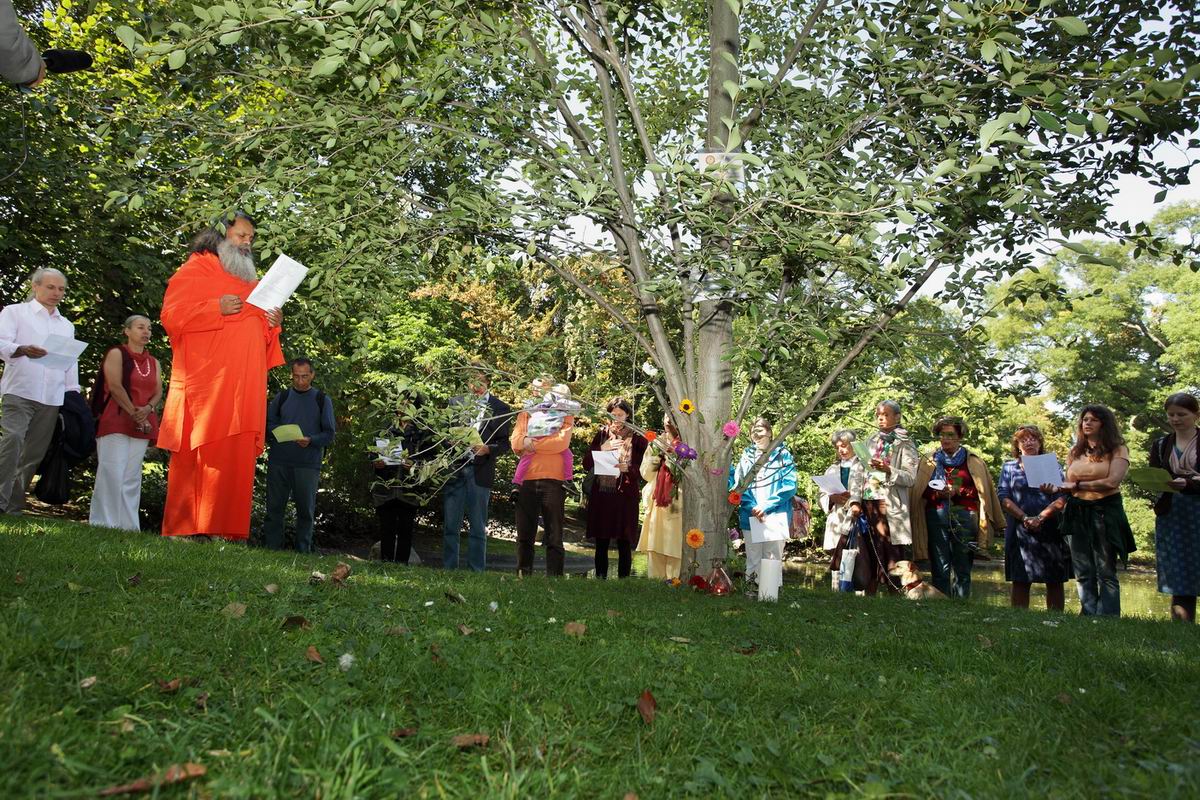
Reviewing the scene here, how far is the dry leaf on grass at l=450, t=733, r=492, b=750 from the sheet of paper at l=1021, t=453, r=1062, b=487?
7847mm

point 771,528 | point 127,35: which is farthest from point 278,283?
point 771,528

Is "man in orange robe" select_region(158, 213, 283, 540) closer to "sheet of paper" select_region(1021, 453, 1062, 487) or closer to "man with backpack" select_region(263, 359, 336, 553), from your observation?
"man with backpack" select_region(263, 359, 336, 553)

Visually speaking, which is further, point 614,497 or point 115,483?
point 614,497

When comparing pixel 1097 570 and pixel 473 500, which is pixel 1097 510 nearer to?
pixel 1097 570

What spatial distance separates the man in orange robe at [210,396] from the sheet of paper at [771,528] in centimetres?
534

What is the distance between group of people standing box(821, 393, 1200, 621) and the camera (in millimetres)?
7840

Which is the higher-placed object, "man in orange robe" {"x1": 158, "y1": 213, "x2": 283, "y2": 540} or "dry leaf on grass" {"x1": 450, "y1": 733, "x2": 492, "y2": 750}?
"man in orange robe" {"x1": 158, "y1": 213, "x2": 283, "y2": 540}

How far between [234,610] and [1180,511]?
24.8ft

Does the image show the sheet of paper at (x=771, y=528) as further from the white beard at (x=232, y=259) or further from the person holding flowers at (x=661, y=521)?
the white beard at (x=232, y=259)

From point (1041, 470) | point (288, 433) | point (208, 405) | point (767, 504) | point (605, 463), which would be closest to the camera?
point (208, 405)

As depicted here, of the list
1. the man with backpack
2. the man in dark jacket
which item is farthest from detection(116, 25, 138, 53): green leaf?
the man in dark jacket

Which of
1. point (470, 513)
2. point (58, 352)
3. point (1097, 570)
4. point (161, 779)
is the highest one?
point (58, 352)

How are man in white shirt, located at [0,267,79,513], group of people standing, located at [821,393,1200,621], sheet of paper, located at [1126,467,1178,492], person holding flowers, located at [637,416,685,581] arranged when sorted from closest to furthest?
sheet of paper, located at [1126,467,1178,492] < man in white shirt, located at [0,267,79,513] < group of people standing, located at [821,393,1200,621] < person holding flowers, located at [637,416,685,581]

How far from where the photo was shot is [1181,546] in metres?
7.77
